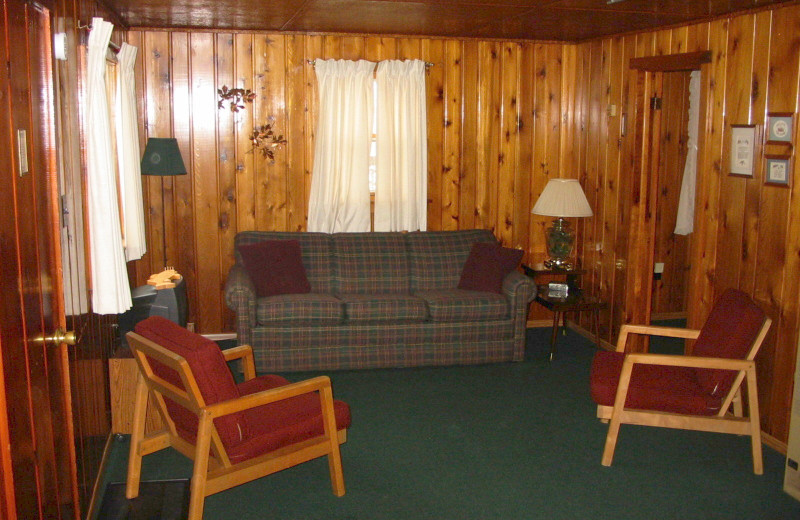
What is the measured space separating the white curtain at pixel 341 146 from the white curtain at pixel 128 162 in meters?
A: 1.52

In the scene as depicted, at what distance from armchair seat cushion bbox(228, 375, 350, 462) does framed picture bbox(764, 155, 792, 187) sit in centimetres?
248

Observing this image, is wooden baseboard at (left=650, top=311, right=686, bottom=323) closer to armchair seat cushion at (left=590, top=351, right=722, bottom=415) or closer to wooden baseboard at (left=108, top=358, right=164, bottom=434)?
armchair seat cushion at (left=590, top=351, right=722, bottom=415)

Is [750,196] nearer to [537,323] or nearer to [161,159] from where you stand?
[537,323]

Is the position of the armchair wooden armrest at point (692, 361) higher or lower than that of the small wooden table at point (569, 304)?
higher

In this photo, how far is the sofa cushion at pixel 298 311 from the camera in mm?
4988

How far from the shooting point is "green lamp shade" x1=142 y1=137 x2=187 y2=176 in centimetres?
518

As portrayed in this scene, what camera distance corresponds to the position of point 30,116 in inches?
90.9

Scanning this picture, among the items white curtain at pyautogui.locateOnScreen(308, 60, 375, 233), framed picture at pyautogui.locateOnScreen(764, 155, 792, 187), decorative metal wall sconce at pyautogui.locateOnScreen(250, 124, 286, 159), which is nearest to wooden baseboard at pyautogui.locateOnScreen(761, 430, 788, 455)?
framed picture at pyautogui.locateOnScreen(764, 155, 792, 187)

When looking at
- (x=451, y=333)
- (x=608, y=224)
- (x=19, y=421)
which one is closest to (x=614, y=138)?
(x=608, y=224)

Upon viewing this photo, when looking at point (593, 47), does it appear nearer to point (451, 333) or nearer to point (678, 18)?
point (678, 18)

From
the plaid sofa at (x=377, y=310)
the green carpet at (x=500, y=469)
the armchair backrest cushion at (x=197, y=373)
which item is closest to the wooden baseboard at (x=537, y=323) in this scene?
the plaid sofa at (x=377, y=310)

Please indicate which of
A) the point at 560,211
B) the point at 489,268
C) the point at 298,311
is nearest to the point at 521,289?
the point at 489,268

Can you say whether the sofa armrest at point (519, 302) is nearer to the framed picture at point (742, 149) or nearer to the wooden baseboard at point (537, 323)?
the wooden baseboard at point (537, 323)

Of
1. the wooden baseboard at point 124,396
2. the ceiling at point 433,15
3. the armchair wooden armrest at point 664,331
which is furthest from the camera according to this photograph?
the ceiling at point 433,15
